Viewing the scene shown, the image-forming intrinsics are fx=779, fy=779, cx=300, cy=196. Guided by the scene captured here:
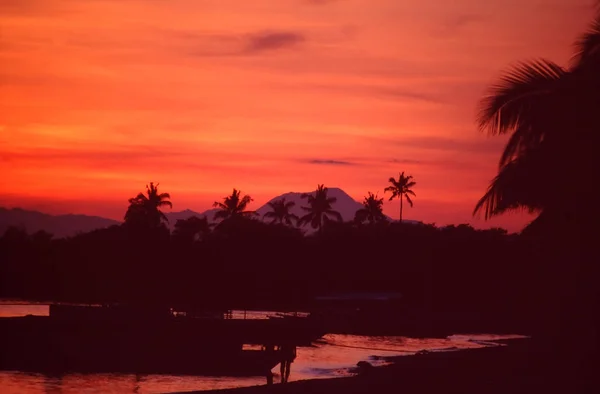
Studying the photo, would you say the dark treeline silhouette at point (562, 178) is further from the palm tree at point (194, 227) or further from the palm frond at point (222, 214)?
the palm frond at point (222, 214)

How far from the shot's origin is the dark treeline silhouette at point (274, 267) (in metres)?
77.5

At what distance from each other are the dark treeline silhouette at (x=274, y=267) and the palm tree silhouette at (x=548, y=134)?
164ft

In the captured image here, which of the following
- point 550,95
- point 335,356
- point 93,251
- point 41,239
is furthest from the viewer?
point 41,239

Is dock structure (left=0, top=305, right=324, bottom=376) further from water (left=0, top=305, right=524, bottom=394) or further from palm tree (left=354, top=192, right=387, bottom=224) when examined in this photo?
palm tree (left=354, top=192, right=387, bottom=224)

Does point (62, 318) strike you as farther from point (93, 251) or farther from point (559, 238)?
point (93, 251)

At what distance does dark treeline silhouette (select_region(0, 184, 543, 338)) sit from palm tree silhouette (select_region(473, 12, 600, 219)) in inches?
1964

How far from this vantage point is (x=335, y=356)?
5516cm

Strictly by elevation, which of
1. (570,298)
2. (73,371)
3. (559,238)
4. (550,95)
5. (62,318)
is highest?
(550,95)

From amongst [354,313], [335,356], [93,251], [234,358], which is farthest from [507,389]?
[93,251]

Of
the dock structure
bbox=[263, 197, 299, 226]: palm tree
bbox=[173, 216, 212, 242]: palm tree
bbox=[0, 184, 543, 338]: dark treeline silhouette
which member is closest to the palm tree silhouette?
the dock structure

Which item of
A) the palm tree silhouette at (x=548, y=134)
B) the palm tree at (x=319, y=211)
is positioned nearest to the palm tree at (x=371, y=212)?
the palm tree at (x=319, y=211)

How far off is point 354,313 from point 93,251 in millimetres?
41587

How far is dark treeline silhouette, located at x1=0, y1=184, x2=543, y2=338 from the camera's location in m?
77.5

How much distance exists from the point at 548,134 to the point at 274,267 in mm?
69145
